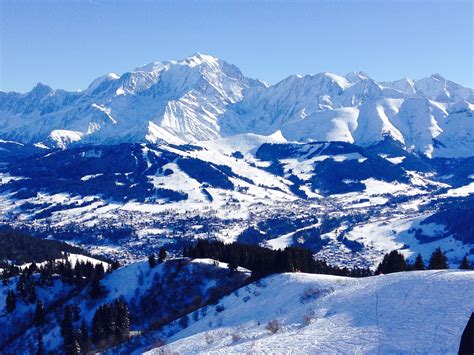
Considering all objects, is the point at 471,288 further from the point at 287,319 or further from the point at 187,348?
the point at 187,348

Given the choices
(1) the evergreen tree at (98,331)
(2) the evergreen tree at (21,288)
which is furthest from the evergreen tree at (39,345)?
(2) the evergreen tree at (21,288)

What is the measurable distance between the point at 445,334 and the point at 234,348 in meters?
24.7

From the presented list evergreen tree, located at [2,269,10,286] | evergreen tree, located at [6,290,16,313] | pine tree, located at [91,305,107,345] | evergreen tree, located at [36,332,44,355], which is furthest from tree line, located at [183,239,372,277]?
evergreen tree, located at [2,269,10,286]

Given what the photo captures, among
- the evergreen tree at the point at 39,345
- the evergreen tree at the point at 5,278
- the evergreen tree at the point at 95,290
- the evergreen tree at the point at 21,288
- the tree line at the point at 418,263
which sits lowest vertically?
the evergreen tree at the point at 39,345

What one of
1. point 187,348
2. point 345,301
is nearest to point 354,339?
point 345,301

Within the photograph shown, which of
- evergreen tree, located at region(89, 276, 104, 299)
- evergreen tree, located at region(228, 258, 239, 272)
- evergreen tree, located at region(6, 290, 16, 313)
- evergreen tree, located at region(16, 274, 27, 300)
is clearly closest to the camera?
evergreen tree, located at region(228, 258, 239, 272)

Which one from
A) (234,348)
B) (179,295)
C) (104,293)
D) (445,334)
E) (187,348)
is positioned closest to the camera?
(445,334)

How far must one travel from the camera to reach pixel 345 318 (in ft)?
229

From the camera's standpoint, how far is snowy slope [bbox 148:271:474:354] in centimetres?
5791

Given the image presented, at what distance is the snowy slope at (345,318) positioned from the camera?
190ft

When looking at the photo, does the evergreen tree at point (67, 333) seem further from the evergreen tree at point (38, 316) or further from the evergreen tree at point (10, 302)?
the evergreen tree at point (10, 302)

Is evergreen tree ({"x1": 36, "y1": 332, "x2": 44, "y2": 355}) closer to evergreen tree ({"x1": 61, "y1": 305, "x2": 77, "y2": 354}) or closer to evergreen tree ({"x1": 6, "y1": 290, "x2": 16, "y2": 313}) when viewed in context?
evergreen tree ({"x1": 61, "y1": 305, "x2": 77, "y2": 354})

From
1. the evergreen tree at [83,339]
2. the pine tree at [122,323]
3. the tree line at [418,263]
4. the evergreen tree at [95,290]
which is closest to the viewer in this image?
the pine tree at [122,323]

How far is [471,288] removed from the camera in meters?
69.1
